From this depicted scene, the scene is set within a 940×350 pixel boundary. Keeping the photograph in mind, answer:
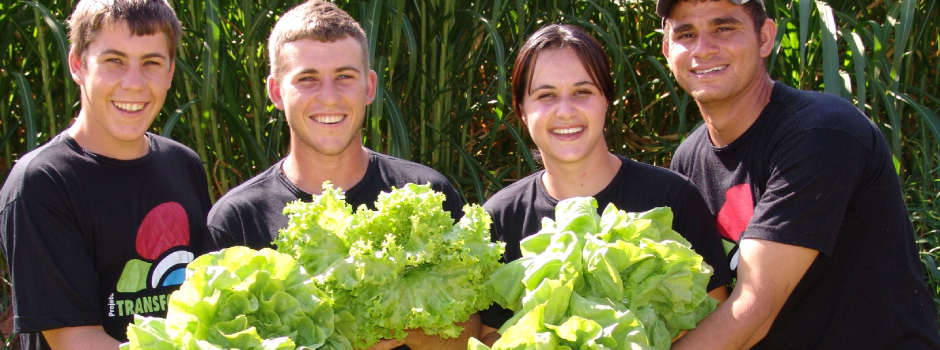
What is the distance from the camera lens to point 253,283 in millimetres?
1691

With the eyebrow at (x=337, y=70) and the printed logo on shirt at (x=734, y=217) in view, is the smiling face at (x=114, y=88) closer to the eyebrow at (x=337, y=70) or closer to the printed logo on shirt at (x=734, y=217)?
the eyebrow at (x=337, y=70)

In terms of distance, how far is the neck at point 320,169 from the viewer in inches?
91.9

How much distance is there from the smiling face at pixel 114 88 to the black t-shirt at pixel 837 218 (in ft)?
6.20

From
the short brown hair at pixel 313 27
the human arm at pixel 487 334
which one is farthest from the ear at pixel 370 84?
the human arm at pixel 487 334

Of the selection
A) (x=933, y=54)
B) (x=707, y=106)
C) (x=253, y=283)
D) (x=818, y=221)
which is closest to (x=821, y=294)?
(x=818, y=221)

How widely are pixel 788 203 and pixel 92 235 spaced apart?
2020 millimetres

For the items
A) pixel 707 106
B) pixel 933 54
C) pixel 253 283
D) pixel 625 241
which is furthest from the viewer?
pixel 933 54

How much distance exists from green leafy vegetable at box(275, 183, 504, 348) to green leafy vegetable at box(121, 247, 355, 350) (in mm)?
70

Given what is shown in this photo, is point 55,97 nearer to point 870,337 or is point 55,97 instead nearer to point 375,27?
point 375,27

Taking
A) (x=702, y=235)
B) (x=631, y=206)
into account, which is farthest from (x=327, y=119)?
(x=702, y=235)

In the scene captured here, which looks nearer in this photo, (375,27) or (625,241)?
(625,241)

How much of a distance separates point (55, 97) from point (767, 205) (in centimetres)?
363

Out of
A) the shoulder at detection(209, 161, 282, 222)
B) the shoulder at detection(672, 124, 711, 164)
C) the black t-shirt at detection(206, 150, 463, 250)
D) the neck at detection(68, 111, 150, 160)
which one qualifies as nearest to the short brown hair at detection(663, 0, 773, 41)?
the shoulder at detection(672, 124, 711, 164)

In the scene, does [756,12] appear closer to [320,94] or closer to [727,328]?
[727,328]
